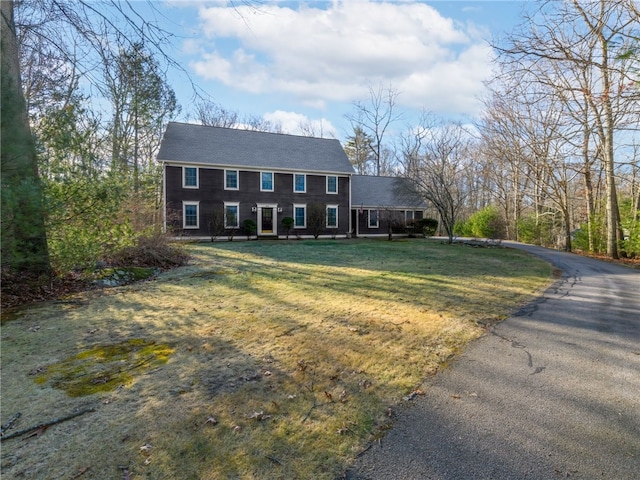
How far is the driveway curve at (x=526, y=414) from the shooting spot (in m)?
2.11

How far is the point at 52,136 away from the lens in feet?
19.3

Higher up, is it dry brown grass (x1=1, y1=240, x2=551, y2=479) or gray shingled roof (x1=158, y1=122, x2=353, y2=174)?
gray shingled roof (x1=158, y1=122, x2=353, y2=174)

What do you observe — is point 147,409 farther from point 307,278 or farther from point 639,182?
point 639,182

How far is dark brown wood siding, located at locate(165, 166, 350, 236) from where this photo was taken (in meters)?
20.6

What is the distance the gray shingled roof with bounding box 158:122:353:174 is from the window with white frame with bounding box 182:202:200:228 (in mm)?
2615

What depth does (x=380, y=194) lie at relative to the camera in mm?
28062

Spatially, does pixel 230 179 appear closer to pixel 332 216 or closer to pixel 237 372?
pixel 332 216

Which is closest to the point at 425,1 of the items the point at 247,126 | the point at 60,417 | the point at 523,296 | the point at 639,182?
the point at 523,296

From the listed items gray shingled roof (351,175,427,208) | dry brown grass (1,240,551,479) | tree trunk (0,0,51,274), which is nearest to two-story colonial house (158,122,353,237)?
gray shingled roof (351,175,427,208)

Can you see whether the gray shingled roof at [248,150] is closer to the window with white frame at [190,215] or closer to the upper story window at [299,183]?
the upper story window at [299,183]

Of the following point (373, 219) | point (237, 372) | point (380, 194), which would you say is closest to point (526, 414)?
point (237, 372)

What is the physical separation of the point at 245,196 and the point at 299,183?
393 centimetres

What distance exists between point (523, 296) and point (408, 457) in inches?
229

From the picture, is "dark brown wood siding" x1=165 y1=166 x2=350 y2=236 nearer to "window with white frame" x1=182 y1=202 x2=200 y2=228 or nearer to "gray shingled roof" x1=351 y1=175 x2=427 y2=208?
"window with white frame" x1=182 y1=202 x2=200 y2=228
